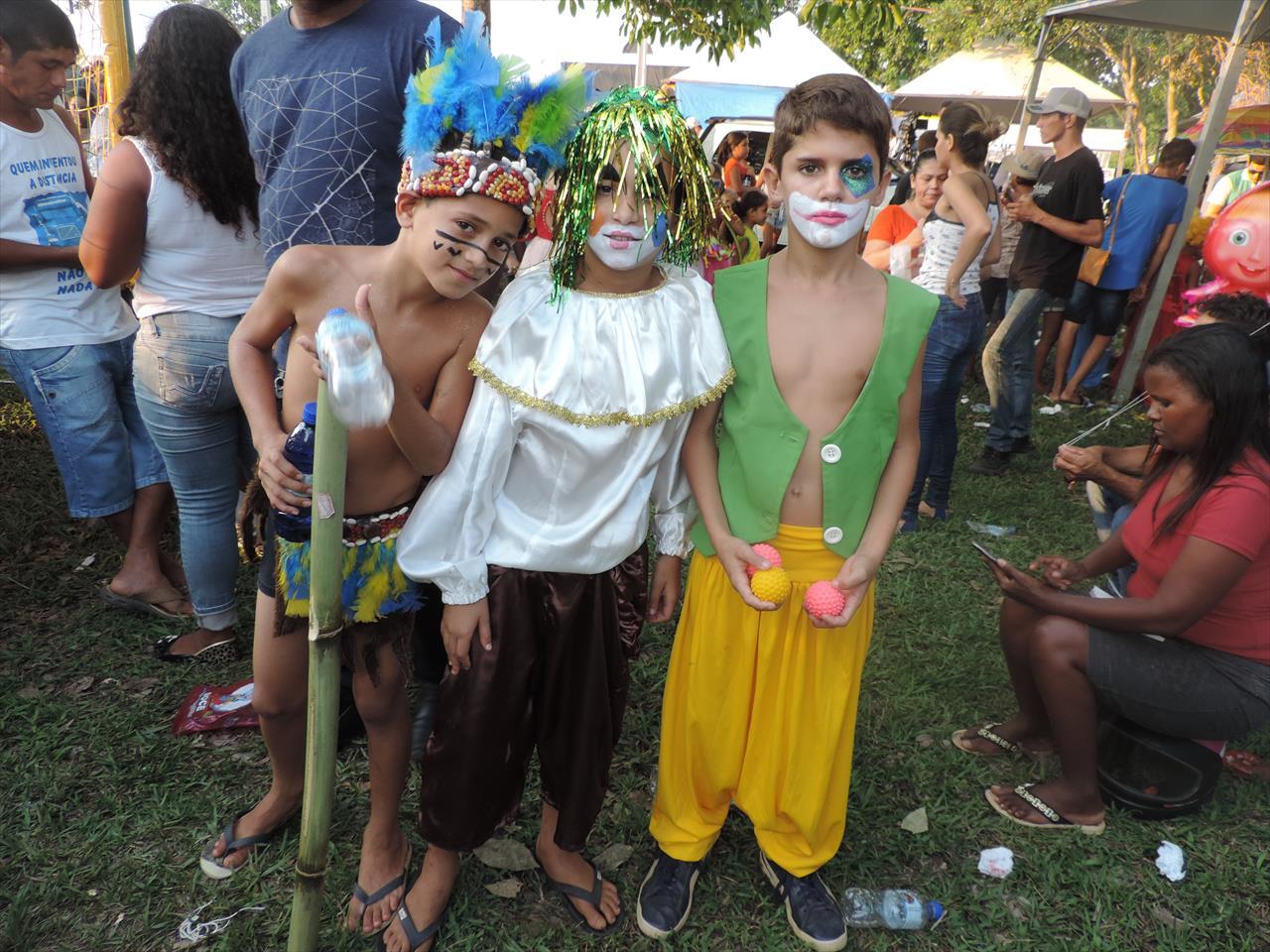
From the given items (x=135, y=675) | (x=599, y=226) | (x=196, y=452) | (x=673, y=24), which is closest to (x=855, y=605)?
(x=599, y=226)

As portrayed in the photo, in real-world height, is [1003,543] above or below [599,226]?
below

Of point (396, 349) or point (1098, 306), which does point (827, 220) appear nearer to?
point (396, 349)

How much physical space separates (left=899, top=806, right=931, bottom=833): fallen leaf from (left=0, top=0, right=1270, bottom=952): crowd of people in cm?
30

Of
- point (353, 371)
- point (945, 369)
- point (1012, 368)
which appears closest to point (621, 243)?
point (353, 371)

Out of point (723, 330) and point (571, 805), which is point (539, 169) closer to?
point (723, 330)

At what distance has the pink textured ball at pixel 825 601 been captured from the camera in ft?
6.20

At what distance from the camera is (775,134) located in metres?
1.98

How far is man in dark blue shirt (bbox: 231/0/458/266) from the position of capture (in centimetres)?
210

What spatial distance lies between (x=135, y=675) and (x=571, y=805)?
1.91 meters

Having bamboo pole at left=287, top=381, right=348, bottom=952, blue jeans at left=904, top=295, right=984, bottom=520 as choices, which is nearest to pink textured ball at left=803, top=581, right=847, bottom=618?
bamboo pole at left=287, top=381, right=348, bottom=952

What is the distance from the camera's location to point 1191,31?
294 inches

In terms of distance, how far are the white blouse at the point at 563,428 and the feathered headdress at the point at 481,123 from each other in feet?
0.85

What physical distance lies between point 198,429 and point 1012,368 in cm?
464

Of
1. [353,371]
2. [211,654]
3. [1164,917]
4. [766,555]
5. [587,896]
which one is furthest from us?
[211,654]
